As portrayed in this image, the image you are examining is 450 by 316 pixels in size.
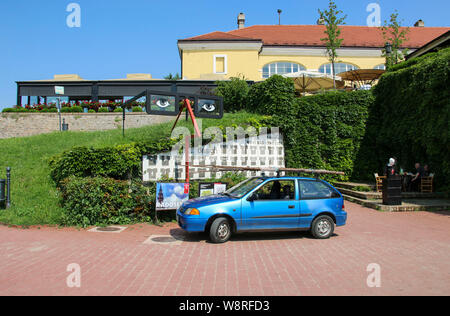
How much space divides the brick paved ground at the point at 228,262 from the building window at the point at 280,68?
86.8 ft

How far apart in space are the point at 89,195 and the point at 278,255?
17.9 feet

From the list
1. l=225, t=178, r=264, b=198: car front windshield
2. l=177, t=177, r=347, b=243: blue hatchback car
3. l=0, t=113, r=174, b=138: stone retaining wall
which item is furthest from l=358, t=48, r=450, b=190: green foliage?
l=0, t=113, r=174, b=138: stone retaining wall

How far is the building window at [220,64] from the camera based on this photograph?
102 ft

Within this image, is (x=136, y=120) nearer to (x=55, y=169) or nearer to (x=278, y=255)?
(x=55, y=169)

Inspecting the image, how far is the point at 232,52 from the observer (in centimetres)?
3112

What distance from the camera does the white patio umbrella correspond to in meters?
20.7

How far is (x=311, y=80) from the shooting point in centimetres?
2141

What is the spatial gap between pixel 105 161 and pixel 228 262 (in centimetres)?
592

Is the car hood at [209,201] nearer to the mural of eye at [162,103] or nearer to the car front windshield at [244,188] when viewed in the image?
the car front windshield at [244,188]

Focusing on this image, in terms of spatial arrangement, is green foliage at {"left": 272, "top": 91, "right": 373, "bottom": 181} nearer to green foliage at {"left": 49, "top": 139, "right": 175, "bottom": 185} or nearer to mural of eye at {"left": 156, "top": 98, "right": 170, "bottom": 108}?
mural of eye at {"left": 156, "top": 98, "right": 170, "bottom": 108}

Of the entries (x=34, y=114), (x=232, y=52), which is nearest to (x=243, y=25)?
(x=232, y=52)

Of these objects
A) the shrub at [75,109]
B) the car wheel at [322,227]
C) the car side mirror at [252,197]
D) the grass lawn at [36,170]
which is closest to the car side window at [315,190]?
the car wheel at [322,227]

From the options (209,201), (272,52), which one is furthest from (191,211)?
(272,52)

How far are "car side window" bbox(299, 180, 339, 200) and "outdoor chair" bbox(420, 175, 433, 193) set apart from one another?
25.9ft
